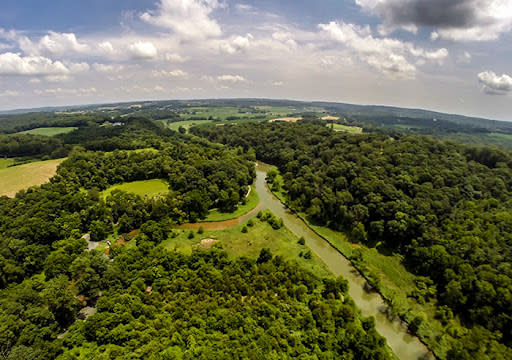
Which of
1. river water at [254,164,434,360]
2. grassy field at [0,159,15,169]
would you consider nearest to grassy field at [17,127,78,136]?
grassy field at [0,159,15,169]

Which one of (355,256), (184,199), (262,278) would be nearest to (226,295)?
(262,278)

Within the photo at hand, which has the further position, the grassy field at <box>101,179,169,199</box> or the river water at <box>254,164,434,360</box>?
the grassy field at <box>101,179,169,199</box>

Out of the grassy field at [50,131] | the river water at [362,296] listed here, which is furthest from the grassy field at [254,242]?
the grassy field at [50,131]

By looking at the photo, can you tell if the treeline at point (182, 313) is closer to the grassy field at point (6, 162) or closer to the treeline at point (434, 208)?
the treeline at point (434, 208)

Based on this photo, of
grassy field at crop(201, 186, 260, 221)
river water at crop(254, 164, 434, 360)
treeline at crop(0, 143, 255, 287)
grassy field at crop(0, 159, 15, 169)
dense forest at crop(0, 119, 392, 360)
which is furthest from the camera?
grassy field at crop(0, 159, 15, 169)

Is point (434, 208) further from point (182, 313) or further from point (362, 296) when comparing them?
point (182, 313)

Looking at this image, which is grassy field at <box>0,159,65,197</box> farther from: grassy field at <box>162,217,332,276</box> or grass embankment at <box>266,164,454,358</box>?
grass embankment at <box>266,164,454,358</box>

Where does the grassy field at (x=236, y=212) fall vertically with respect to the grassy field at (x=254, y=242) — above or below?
above
